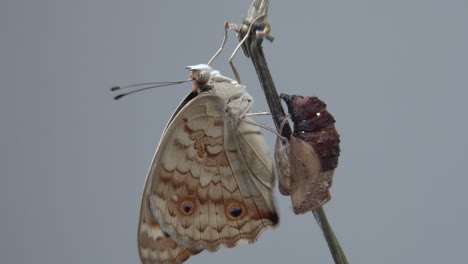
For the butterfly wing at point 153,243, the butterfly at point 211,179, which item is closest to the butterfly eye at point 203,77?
the butterfly at point 211,179

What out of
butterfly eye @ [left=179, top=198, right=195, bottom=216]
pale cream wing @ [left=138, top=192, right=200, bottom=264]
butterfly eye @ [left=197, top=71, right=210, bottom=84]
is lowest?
pale cream wing @ [left=138, top=192, right=200, bottom=264]

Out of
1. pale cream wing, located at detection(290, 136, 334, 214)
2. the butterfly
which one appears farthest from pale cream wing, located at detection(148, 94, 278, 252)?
pale cream wing, located at detection(290, 136, 334, 214)

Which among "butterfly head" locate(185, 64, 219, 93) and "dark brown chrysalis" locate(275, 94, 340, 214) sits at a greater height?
"butterfly head" locate(185, 64, 219, 93)

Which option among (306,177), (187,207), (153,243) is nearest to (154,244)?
(153,243)

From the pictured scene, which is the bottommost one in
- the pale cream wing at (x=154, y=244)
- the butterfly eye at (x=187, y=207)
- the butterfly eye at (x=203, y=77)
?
the pale cream wing at (x=154, y=244)

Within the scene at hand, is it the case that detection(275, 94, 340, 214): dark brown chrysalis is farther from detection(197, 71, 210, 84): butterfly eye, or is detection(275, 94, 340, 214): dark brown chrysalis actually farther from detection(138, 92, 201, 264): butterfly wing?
detection(138, 92, 201, 264): butterfly wing

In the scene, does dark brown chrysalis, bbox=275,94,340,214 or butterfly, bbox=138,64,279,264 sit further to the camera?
butterfly, bbox=138,64,279,264

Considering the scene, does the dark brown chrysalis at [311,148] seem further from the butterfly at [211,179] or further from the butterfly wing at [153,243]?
the butterfly wing at [153,243]
